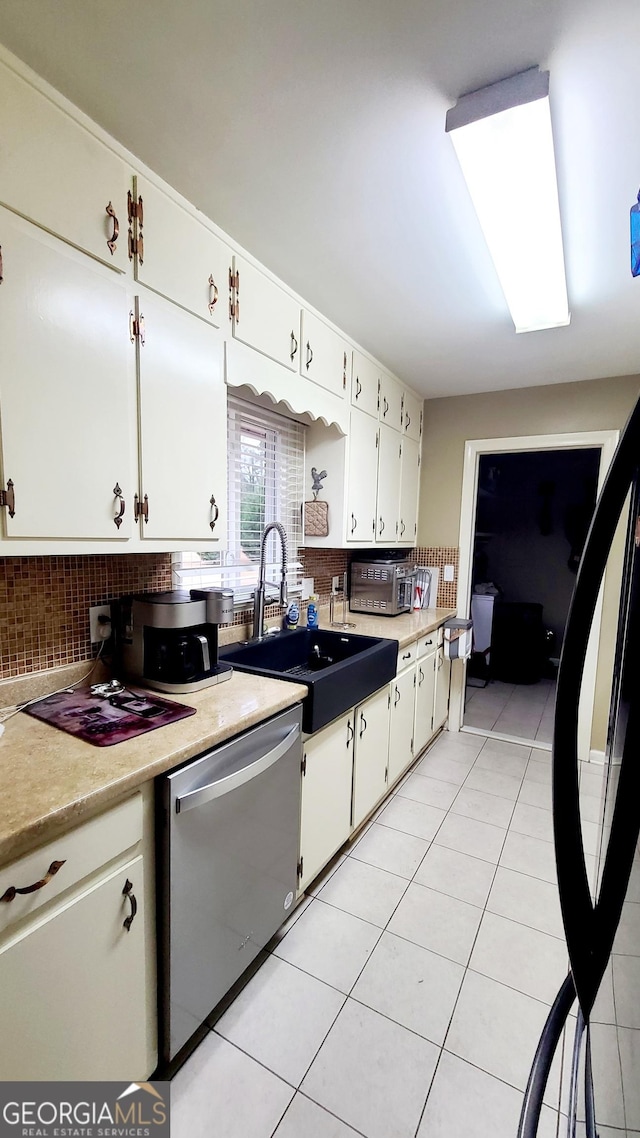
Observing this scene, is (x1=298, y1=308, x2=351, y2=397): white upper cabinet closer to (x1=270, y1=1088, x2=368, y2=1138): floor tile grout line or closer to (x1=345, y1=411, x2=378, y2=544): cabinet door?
(x1=345, y1=411, x2=378, y2=544): cabinet door

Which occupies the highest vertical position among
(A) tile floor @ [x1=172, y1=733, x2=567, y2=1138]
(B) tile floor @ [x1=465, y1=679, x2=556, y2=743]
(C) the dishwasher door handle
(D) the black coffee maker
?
(D) the black coffee maker

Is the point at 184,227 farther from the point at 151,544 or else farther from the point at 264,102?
the point at 151,544

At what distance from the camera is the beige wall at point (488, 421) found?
9.35 feet

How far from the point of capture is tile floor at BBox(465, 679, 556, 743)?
3.44 metres

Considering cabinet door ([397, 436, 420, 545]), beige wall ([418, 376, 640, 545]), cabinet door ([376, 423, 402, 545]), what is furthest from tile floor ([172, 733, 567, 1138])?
beige wall ([418, 376, 640, 545])

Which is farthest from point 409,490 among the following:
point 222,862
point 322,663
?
point 222,862

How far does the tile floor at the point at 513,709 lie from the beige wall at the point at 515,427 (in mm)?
495

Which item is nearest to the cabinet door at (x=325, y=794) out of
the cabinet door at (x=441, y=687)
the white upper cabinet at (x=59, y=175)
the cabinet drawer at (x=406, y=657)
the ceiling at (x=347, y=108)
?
the cabinet drawer at (x=406, y=657)

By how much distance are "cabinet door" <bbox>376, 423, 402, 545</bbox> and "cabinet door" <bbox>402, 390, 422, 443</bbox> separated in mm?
155

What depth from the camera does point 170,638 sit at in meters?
1.43

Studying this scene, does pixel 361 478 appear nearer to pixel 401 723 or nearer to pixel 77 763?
pixel 401 723

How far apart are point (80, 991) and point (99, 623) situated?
3.01 feet

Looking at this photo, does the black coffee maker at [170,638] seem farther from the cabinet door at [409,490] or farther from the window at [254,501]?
the cabinet door at [409,490]

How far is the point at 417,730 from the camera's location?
275cm
